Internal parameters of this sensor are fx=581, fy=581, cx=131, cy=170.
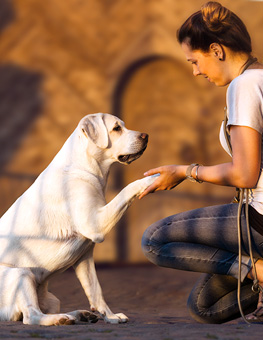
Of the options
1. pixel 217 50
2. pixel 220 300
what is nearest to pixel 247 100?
pixel 217 50

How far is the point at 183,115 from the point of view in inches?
344

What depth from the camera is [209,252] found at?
10.9 feet

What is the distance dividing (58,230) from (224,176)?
120cm

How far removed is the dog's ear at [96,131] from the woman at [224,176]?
68 centimetres

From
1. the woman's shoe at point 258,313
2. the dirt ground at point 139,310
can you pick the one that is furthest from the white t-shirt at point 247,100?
the woman's shoe at point 258,313

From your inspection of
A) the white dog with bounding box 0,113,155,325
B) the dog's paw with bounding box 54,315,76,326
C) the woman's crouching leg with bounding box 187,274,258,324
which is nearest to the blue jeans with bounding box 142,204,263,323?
the woman's crouching leg with bounding box 187,274,258,324

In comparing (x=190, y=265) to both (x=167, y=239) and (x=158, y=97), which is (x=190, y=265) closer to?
(x=167, y=239)

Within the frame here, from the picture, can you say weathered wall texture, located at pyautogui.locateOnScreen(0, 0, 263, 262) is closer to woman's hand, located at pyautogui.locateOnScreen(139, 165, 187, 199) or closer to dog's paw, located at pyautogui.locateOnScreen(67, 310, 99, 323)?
dog's paw, located at pyautogui.locateOnScreen(67, 310, 99, 323)

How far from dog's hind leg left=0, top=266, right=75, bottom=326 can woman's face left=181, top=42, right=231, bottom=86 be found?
61.5 inches

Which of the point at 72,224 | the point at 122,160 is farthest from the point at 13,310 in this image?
the point at 122,160

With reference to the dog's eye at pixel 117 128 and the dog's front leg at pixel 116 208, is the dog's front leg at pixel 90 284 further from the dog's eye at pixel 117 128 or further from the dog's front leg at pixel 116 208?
the dog's eye at pixel 117 128

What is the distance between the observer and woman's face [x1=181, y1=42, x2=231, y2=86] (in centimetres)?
320

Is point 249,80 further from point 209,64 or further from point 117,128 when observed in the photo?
point 117,128

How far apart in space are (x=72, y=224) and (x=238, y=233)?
43.7 inches
